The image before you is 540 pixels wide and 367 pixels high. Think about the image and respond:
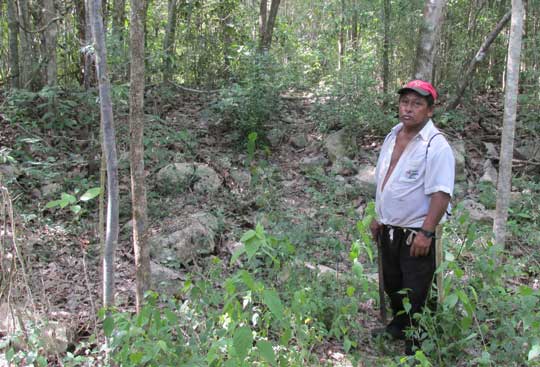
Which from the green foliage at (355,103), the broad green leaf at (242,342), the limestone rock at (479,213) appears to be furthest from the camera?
the green foliage at (355,103)

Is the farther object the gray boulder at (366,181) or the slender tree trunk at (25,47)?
the slender tree trunk at (25,47)

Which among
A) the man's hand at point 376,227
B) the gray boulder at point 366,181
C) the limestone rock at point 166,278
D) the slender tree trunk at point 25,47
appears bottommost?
the limestone rock at point 166,278

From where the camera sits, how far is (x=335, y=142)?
8.14 m

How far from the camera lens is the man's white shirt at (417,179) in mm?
3295

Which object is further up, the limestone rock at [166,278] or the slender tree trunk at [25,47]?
the slender tree trunk at [25,47]

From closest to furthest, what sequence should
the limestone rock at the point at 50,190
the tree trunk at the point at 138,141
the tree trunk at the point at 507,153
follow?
the tree trunk at the point at 138,141 → the tree trunk at the point at 507,153 → the limestone rock at the point at 50,190

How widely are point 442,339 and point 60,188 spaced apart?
435cm

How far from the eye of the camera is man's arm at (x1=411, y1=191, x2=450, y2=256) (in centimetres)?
329

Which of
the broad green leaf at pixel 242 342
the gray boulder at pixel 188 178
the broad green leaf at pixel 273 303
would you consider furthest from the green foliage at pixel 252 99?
the broad green leaf at pixel 242 342

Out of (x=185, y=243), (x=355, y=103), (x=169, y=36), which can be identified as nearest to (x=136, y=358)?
(x=185, y=243)

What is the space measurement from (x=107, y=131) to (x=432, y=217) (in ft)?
6.88

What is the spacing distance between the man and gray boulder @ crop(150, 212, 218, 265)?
202 cm

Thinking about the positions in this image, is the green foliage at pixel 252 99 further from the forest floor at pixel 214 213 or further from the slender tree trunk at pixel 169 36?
the slender tree trunk at pixel 169 36

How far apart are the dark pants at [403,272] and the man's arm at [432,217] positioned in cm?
Result: 11
